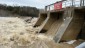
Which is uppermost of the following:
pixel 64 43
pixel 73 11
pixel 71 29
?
pixel 73 11

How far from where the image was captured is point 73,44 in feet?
35.0

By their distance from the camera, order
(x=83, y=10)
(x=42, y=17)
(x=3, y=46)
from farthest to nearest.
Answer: (x=42, y=17)
(x=83, y=10)
(x=3, y=46)

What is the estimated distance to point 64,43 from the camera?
11078 mm

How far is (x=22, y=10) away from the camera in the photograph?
52.2 metres

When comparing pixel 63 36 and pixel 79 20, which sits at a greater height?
pixel 79 20

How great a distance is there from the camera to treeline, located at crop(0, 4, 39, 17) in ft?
166

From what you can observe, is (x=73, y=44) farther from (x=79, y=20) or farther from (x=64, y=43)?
(x=79, y=20)

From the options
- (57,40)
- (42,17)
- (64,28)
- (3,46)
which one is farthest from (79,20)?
(42,17)

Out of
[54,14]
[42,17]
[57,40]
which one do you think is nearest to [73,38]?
[57,40]

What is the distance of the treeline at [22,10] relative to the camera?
50.5 metres

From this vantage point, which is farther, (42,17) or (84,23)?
(42,17)

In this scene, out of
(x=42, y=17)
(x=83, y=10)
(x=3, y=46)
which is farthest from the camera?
(x=42, y=17)

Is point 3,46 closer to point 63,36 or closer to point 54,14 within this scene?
point 63,36

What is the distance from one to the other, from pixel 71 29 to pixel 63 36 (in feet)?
2.24
